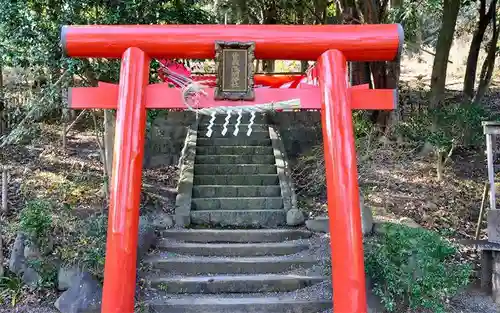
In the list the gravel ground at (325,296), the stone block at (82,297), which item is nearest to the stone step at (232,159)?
the gravel ground at (325,296)

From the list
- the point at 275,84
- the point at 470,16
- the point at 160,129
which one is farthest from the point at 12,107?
the point at 470,16

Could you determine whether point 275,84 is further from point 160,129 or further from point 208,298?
point 208,298

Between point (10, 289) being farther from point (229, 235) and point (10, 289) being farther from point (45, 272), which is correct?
point (229, 235)

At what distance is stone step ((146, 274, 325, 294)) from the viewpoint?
6070mm

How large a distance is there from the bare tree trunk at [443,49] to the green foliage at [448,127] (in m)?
0.41

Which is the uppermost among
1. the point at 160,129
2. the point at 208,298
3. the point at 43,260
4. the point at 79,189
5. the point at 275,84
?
the point at 275,84

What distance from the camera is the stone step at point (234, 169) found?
9.04 meters

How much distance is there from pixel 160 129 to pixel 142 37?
6.21m

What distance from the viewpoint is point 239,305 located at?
5.72 m

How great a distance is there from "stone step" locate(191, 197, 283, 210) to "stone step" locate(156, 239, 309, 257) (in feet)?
3.80

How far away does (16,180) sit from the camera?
27.1 feet

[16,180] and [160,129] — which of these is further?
[160,129]

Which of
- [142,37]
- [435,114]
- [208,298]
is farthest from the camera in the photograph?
[435,114]

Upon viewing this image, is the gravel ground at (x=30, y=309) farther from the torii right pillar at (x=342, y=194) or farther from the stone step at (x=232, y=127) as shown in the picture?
the stone step at (x=232, y=127)
